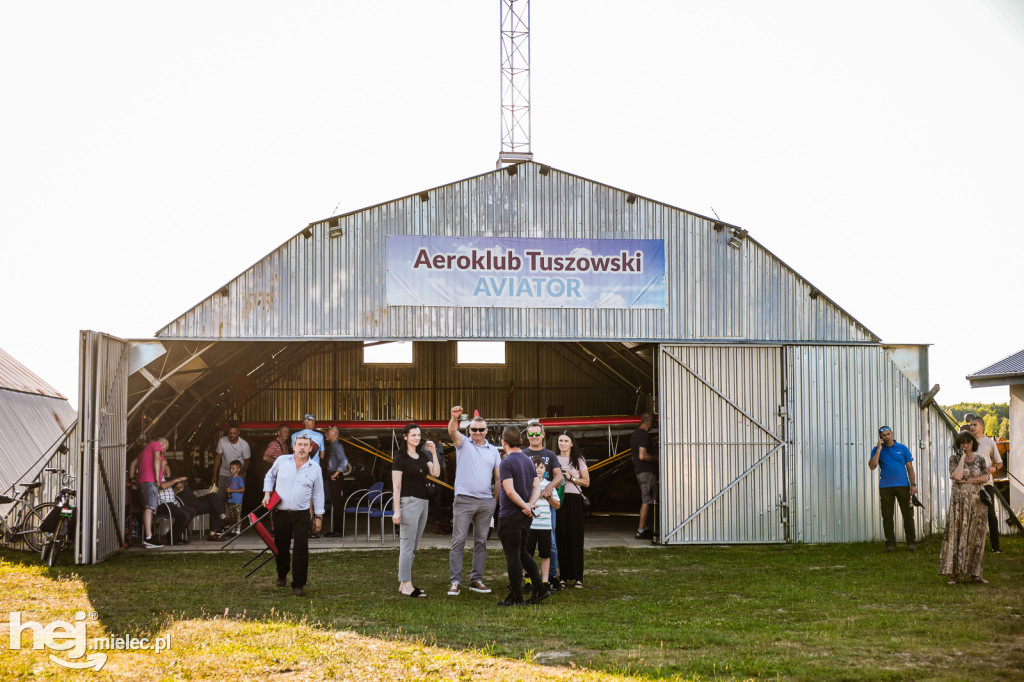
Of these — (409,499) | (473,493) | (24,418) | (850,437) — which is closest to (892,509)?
(850,437)

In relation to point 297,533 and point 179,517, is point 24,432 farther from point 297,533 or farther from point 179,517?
point 297,533

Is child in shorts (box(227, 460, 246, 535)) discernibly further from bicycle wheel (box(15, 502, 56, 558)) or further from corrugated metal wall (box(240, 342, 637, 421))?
A: corrugated metal wall (box(240, 342, 637, 421))

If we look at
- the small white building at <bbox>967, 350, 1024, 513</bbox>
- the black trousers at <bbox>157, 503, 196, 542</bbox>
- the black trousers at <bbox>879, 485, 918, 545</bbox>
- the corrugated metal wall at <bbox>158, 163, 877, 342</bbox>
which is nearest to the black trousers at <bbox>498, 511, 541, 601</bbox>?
the corrugated metal wall at <bbox>158, 163, 877, 342</bbox>

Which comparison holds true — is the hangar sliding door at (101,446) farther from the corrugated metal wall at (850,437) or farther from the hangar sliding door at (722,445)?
the corrugated metal wall at (850,437)

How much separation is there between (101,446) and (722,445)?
8323 millimetres

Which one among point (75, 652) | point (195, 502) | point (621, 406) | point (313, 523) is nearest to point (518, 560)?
point (313, 523)

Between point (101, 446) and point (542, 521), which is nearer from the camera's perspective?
point (542, 521)

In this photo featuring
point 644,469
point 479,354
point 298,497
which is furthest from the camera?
point 479,354

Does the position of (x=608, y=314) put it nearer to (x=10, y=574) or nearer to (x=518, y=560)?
(x=518, y=560)

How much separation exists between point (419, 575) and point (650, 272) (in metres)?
5.42

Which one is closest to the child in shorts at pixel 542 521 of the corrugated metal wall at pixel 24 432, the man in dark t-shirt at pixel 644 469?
the man in dark t-shirt at pixel 644 469

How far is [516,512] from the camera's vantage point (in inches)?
317

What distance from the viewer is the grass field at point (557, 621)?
19.4 feet

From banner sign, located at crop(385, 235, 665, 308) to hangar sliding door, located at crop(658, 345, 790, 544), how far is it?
114 cm
